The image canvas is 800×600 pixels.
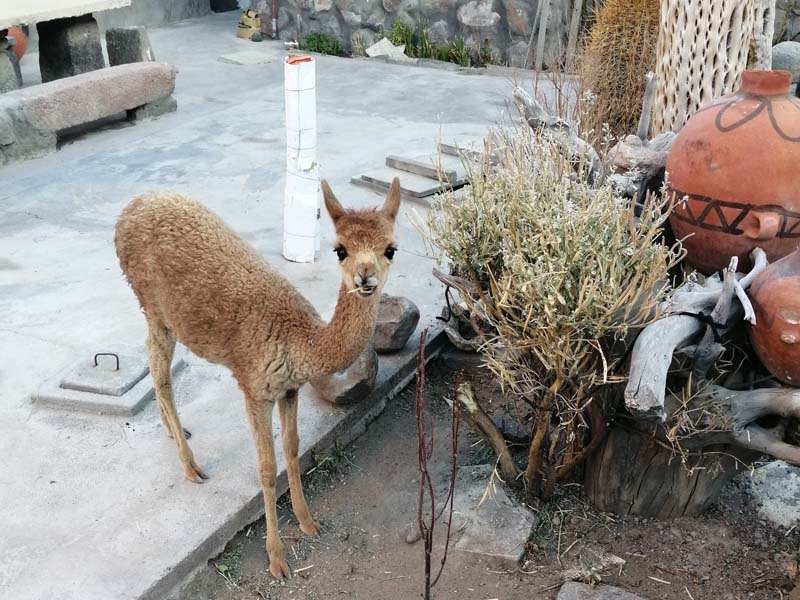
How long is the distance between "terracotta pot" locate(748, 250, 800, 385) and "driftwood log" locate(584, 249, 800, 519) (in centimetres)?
6

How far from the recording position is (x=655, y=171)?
4527 mm

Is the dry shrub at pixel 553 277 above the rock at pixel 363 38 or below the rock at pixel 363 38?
below

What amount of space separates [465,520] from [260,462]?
984mm

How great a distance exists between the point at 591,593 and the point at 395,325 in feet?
6.14

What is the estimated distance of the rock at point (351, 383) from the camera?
166 inches

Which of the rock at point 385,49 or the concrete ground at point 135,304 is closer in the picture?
the concrete ground at point 135,304

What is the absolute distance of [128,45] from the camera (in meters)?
9.50

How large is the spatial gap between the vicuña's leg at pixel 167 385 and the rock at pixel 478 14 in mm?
9157

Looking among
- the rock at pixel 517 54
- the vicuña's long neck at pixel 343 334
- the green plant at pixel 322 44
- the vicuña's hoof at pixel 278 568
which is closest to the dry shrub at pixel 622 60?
the rock at pixel 517 54

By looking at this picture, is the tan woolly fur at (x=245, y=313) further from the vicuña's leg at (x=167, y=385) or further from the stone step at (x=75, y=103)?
the stone step at (x=75, y=103)

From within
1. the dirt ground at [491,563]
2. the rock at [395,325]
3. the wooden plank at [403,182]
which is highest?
the wooden plank at [403,182]

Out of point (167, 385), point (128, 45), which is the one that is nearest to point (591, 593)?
point (167, 385)

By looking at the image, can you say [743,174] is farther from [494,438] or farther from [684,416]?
[494,438]

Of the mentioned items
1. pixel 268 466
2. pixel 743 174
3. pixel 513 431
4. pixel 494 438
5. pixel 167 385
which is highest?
pixel 743 174
